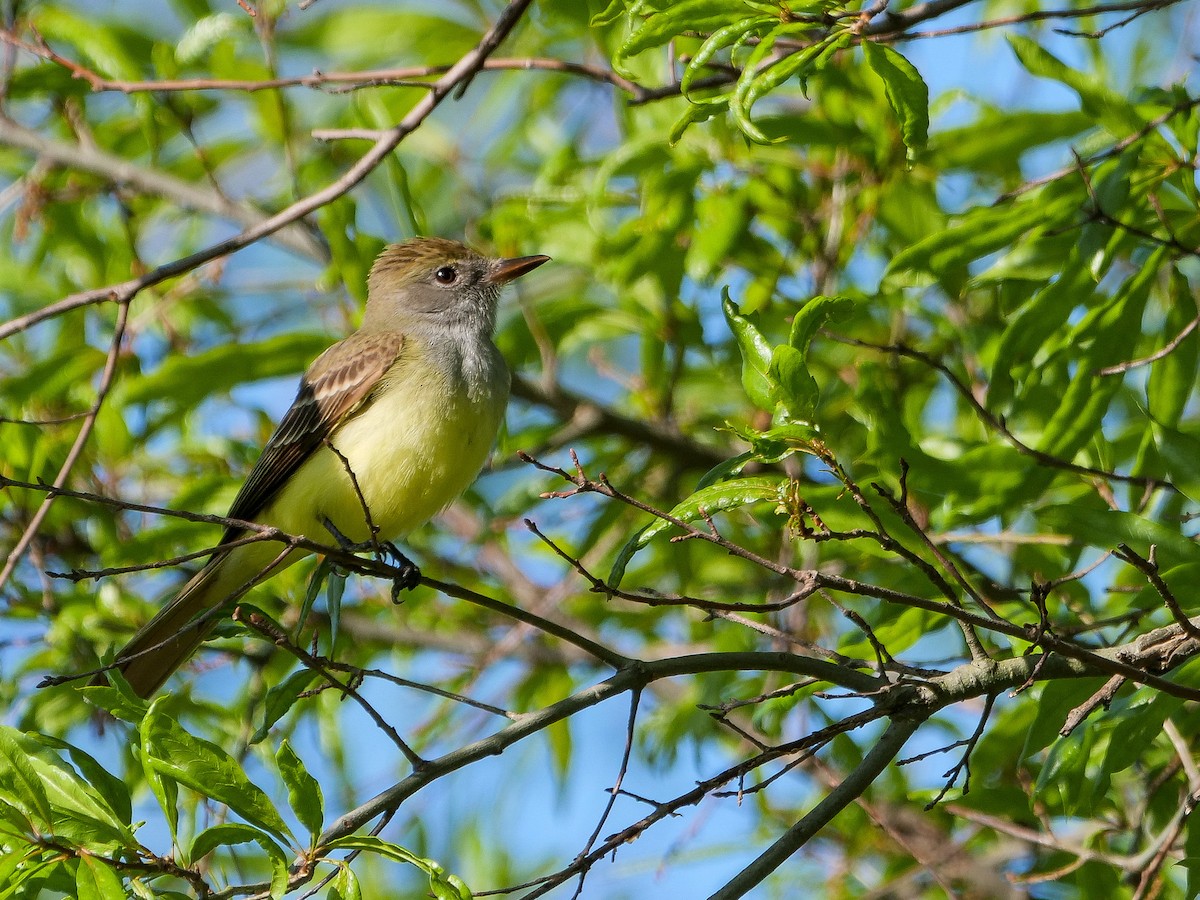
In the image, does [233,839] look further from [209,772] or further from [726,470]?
[726,470]

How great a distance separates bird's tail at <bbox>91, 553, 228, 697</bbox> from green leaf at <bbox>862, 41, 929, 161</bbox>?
8.77ft

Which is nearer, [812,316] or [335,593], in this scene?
[812,316]

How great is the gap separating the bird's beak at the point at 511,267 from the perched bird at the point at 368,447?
1cm

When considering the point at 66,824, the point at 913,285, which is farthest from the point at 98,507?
the point at 913,285

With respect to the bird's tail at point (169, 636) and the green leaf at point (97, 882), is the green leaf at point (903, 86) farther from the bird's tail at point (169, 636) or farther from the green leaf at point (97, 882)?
the bird's tail at point (169, 636)

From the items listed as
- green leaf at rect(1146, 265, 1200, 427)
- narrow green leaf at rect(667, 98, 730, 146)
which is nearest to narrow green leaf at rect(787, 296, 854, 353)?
narrow green leaf at rect(667, 98, 730, 146)

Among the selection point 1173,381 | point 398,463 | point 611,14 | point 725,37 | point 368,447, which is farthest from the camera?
point 368,447

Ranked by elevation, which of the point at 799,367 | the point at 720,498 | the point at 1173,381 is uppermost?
the point at 1173,381

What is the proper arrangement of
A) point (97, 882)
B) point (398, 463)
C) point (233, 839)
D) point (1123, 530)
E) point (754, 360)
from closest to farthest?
point (97, 882)
point (233, 839)
point (754, 360)
point (1123, 530)
point (398, 463)

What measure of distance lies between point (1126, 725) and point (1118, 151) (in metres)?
1.69

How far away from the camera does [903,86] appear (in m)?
3.46

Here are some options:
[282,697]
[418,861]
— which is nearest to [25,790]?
[282,697]

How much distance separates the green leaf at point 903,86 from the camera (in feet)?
11.3

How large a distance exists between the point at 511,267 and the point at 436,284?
1.88 ft
